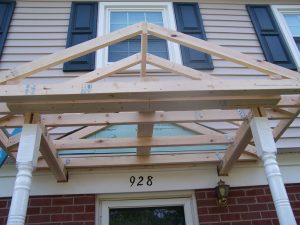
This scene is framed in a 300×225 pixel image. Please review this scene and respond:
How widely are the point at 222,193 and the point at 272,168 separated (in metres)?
1.20

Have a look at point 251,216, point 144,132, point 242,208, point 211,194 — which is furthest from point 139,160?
point 251,216

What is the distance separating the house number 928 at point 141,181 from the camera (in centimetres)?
340

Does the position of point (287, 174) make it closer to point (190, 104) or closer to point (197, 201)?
point (197, 201)

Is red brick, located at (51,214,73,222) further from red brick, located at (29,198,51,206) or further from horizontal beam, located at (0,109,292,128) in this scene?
horizontal beam, located at (0,109,292,128)

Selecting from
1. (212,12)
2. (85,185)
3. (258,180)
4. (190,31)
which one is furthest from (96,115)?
(212,12)

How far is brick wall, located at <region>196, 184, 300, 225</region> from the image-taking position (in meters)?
3.30

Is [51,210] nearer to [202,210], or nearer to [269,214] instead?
[202,210]

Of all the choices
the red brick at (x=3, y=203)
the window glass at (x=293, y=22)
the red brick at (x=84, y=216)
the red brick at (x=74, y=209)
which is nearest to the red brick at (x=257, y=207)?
the red brick at (x=84, y=216)

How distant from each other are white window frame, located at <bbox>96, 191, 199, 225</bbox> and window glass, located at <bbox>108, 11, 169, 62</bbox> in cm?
203

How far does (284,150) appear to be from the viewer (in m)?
3.68

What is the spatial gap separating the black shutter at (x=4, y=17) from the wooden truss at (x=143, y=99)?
7.03 feet

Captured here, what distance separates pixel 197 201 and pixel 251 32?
2.94 metres

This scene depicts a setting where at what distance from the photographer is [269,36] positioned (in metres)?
4.87

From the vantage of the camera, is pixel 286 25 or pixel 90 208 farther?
pixel 286 25
